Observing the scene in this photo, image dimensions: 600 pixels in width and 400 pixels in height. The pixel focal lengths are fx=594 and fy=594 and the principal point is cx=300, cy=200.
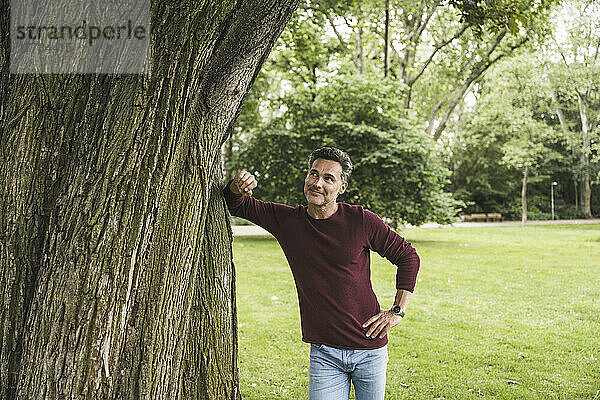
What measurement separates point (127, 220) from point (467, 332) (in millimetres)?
Answer: 6353

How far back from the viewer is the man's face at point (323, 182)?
10.6ft

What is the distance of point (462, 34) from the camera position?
21.8 m

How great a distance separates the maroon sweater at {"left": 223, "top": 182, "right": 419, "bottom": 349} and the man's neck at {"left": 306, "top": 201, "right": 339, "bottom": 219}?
3 centimetres

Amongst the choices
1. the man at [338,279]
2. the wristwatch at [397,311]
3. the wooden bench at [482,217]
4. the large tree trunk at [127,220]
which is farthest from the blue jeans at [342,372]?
the wooden bench at [482,217]

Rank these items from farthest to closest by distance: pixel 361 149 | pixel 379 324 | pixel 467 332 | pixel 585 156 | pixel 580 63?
pixel 585 156 < pixel 580 63 < pixel 361 149 < pixel 467 332 < pixel 379 324

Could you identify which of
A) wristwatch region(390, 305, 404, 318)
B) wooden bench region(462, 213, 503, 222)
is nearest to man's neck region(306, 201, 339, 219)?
wristwatch region(390, 305, 404, 318)

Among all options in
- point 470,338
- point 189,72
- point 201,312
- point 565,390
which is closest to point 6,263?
point 201,312

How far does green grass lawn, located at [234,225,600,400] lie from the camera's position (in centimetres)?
590

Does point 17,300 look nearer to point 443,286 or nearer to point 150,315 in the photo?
point 150,315

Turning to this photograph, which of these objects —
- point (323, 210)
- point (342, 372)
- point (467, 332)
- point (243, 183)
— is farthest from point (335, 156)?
point (467, 332)

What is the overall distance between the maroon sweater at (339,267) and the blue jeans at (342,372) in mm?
53

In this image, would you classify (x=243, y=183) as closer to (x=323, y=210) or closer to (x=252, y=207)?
(x=252, y=207)

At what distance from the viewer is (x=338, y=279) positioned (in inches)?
127

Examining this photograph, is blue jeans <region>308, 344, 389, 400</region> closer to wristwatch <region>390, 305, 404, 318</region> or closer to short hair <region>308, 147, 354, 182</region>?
wristwatch <region>390, 305, 404, 318</region>
